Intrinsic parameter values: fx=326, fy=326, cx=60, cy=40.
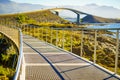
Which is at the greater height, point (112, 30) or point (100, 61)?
point (112, 30)

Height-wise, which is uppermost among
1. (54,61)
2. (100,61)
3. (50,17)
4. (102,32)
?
(102,32)

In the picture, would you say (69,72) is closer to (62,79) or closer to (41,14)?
(62,79)

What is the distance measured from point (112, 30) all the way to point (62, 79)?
201 centimetres

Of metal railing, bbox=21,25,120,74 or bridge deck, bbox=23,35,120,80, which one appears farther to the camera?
metal railing, bbox=21,25,120,74

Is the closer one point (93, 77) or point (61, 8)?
point (93, 77)

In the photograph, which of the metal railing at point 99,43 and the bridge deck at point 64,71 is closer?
the bridge deck at point 64,71

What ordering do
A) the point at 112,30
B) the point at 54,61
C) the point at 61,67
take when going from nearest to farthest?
the point at 112,30
the point at 61,67
the point at 54,61

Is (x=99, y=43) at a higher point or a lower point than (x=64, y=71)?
lower

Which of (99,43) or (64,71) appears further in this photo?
(99,43)

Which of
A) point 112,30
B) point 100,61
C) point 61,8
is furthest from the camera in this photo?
point 61,8

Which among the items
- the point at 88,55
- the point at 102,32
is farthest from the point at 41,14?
the point at 102,32

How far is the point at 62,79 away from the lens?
8.31m

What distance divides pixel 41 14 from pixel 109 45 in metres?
123

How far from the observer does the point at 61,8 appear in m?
135
